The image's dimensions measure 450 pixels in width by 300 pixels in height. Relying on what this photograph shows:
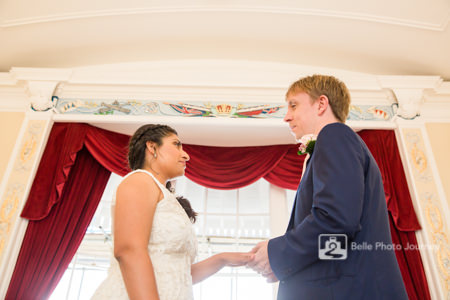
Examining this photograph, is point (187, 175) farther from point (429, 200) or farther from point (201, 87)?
point (429, 200)

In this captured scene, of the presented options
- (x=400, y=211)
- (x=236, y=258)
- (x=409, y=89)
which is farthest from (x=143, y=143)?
(x=409, y=89)

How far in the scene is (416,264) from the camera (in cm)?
285

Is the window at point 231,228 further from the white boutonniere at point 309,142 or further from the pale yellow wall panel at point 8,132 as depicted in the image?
the white boutonniere at point 309,142

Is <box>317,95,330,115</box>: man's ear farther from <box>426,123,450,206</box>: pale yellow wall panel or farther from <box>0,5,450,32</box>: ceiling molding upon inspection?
<box>426,123,450,206</box>: pale yellow wall panel

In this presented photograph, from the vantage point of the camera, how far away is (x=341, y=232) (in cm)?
94

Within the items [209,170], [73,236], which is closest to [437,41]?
[209,170]

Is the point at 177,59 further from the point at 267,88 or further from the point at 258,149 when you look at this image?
the point at 258,149

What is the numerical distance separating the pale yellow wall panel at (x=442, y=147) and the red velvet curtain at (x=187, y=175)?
0.41 meters

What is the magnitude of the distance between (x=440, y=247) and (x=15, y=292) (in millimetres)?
3821

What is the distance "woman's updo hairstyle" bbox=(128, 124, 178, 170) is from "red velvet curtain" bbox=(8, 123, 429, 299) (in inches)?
52.7

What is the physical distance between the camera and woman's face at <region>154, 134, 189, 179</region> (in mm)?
1581

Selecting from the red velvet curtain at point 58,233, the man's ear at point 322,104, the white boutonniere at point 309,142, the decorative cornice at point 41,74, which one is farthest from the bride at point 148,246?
the decorative cornice at point 41,74

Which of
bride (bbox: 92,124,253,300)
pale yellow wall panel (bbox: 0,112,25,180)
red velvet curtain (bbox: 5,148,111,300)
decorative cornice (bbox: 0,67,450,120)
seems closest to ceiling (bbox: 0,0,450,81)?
decorative cornice (bbox: 0,67,450,120)

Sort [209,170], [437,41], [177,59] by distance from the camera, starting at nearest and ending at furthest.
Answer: [437,41] < [209,170] < [177,59]
